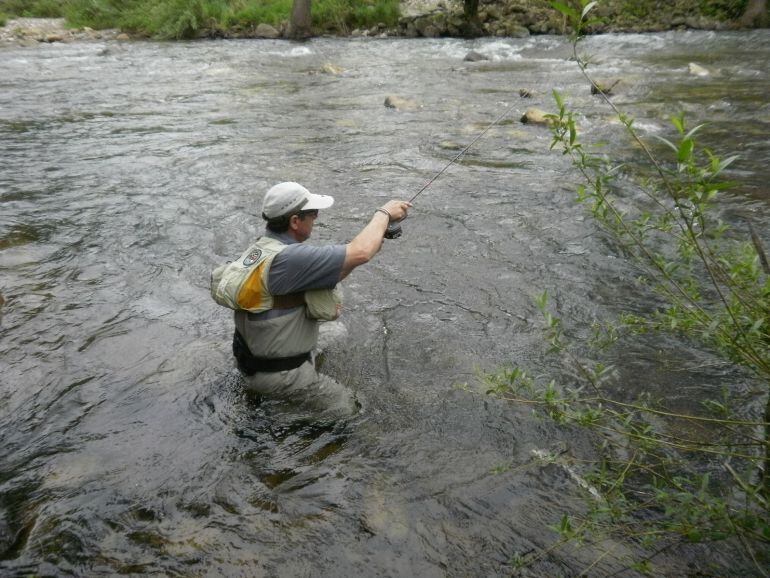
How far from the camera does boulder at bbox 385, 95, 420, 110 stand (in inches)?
507

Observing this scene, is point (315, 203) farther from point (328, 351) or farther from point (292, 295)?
point (328, 351)

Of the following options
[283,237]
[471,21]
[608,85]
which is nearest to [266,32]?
[471,21]

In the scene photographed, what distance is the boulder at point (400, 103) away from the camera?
12.9 meters

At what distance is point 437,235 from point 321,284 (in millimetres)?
3658

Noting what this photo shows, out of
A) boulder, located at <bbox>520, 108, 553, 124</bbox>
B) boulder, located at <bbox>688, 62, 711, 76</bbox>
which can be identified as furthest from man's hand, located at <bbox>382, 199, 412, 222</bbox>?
boulder, located at <bbox>688, 62, 711, 76</bbox>

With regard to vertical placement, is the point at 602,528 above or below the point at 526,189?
above

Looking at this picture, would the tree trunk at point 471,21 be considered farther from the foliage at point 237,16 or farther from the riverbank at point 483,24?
the foliage at point 237,16

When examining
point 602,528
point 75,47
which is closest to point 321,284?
point 602,528

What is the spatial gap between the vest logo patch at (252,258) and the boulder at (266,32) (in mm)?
26336

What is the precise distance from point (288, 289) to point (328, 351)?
4.80 feet

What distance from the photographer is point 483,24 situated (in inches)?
1036

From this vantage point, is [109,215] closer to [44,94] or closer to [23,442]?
[23,442]

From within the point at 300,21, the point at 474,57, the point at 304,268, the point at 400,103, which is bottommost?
the point at 474,57

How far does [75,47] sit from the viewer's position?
24.9 metres
